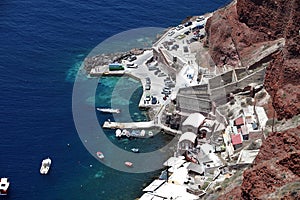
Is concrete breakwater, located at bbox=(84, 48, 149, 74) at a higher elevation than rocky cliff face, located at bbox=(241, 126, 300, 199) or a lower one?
higher

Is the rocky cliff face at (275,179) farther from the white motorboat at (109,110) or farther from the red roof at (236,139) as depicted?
the white motorboat at (109,110)

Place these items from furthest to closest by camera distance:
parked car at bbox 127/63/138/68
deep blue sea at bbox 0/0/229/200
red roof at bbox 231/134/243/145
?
parked car at bbox 127/63/138/68, deep blue sea at bbox 0/0/229/200, red roof at bbox 231/134/243/145

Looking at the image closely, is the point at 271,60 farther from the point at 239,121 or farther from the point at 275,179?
the point at 275,179

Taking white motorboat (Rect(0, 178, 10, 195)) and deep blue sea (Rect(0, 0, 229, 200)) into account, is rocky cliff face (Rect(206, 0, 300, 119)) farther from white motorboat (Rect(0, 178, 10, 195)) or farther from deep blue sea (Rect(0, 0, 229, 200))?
white motorboat (Rect(0, 178, 10, 195))

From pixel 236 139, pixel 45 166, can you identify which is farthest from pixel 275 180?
pixel 45 166

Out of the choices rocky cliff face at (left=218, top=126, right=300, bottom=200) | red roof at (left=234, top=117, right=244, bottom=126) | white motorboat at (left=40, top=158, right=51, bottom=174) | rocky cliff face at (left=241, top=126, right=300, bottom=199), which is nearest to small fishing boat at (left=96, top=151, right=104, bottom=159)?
white motorboat at (left=40, top=158, right=51, bottom=174)

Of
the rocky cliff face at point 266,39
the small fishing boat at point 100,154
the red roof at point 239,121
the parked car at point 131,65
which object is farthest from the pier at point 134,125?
the parked car at point 131,65
